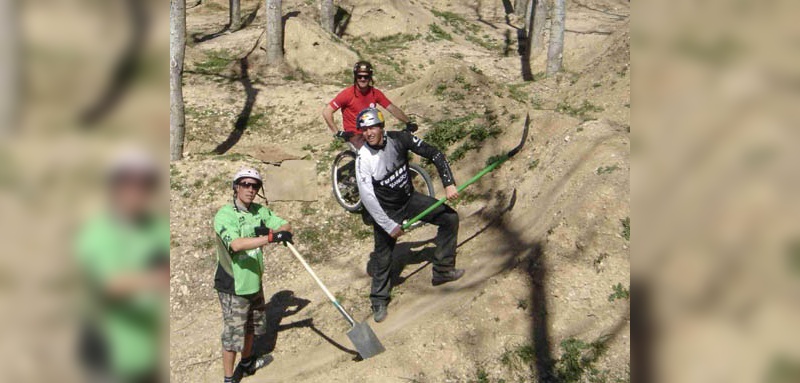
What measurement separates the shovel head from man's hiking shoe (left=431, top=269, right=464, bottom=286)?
141 cm

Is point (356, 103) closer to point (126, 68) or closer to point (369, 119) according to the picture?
point (369, 119)

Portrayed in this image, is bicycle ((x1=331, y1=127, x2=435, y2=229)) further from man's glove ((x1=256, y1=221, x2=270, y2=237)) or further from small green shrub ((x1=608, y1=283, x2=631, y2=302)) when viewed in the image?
small green shrub ((x1=608, y1=283, x2=631, y2=302))

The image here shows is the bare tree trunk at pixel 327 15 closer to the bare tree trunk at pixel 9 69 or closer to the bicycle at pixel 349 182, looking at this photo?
the bicycle at pixel 349 182

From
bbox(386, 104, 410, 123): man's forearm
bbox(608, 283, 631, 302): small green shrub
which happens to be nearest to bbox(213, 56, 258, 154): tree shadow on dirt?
bbox(386, 104, 410, 123): man's forearm

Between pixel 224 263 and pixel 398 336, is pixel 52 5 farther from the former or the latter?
pixel 398 336

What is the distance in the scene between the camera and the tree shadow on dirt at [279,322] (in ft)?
24.1

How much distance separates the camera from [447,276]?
749cm

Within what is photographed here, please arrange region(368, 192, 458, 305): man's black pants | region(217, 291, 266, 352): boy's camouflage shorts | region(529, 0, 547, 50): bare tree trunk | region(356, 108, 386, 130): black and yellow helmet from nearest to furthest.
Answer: region(217, 291, 266, 352): boy's camouflage shorts < region(356, 108, 386, 130): black and yellow helmet < region(368, 192, 458, 305): man's black pants < region(529, 0, 547, 50): bare tree trunk

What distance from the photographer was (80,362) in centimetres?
113

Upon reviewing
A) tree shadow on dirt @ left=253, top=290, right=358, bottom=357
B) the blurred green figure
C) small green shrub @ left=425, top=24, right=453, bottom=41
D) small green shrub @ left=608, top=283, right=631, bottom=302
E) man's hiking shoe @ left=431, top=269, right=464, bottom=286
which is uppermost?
the blurred green figure

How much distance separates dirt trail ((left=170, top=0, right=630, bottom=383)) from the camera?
6.04m

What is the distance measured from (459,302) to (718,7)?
233 inches

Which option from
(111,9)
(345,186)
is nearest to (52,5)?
(111,9)

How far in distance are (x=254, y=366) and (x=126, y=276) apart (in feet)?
19.7
